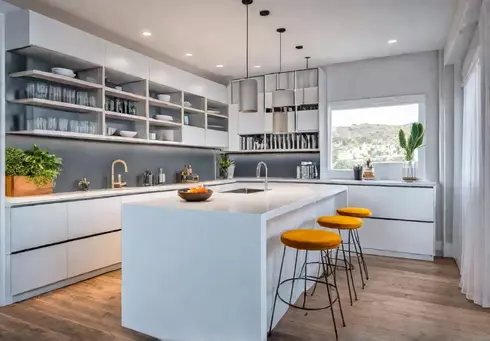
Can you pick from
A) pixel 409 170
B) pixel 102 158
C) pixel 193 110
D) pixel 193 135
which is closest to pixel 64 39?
pixel 102 158

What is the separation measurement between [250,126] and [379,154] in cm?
217

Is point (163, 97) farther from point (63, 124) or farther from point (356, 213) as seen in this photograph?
point (356, 213)

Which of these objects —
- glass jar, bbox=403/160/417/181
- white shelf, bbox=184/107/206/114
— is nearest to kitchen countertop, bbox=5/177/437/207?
glass jar, bbox=403/160/417/181

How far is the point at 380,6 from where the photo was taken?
341 cm

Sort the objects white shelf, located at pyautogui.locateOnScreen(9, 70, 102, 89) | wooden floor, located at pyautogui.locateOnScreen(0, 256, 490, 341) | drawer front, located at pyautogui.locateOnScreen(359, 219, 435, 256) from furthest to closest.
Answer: drawer front, located at pyautogui.locateOnScreen(359, 219, 435, 256) → white shelf, located at pyautogui.locateOnScreen(9, 70, 102, 89) → wooden floor, located at pyautogui.locateOnScreen(0, 256, 490, 341)

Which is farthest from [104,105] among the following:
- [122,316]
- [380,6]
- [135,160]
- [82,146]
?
[380,6]

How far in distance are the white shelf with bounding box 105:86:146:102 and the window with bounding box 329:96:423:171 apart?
116 inches

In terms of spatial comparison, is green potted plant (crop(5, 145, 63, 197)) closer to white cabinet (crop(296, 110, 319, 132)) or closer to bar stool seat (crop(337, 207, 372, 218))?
bar stool seat (crop(337, 207, 372, 218))

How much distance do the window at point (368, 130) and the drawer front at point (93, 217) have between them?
10.9 ft

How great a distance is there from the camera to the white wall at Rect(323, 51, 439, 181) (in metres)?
4.77

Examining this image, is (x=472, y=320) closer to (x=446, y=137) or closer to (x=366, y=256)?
(x=366, y=256)

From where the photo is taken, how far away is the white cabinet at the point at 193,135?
520 centimetres

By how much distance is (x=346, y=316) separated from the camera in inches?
107

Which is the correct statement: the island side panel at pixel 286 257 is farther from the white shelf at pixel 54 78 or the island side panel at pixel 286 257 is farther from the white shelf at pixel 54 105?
the white shelf at pixel 54 78
